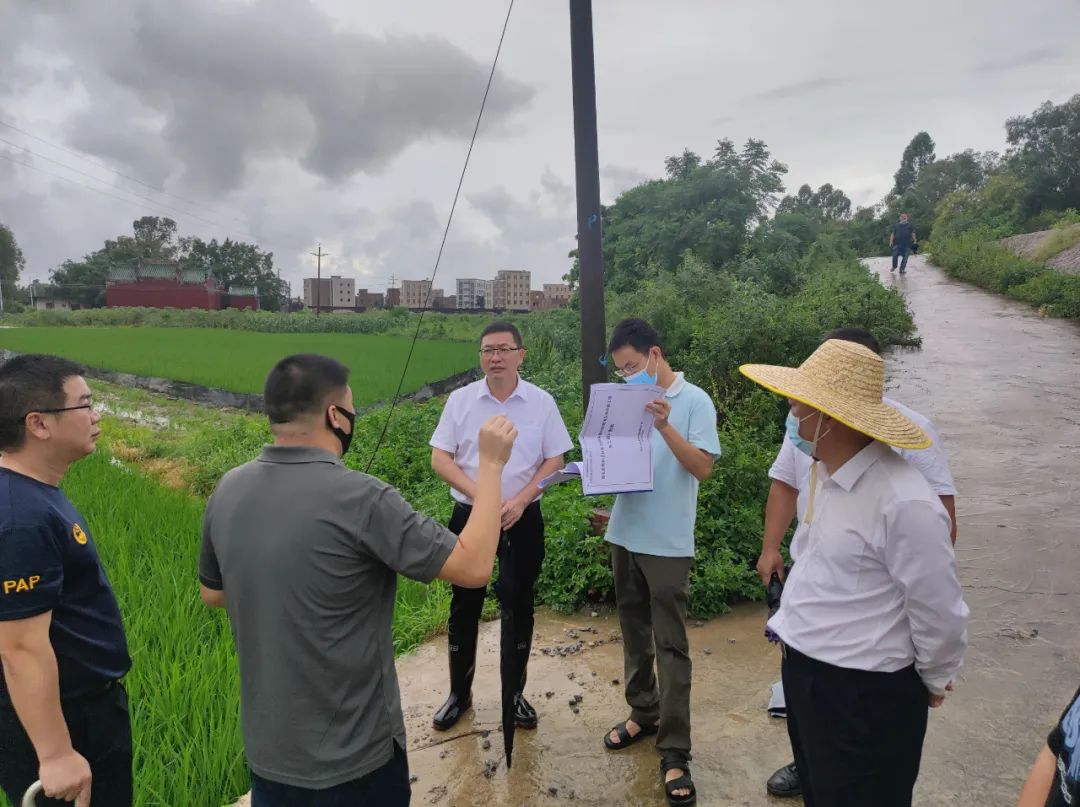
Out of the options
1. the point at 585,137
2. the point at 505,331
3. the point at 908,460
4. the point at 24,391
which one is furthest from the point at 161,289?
the point at 908,460

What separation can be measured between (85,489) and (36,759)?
4.80 meters

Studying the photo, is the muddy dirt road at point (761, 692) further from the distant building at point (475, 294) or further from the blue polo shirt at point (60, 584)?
the distant building at point (475, 294)

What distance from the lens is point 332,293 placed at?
36.6m

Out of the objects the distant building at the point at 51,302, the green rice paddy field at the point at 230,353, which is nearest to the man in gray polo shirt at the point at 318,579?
the green rice paddy field at the point at 230,353

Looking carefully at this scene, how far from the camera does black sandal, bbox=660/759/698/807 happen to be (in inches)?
94.3

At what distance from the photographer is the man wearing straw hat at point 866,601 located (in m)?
1.53

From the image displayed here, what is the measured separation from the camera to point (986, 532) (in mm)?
4758

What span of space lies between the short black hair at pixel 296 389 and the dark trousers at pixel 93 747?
3.06 ft

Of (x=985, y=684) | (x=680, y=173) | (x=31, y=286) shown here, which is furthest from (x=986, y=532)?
(x=31, y=286)

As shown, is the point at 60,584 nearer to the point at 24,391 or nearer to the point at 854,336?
the point at 24,391

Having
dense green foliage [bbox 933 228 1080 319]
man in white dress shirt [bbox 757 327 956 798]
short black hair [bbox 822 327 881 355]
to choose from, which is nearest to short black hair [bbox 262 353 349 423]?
man in white dress shirt [bbox 757 327 956 798]

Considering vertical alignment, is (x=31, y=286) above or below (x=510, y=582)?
above

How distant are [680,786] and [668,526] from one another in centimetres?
94

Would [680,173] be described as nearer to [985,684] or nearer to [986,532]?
[986,532]
